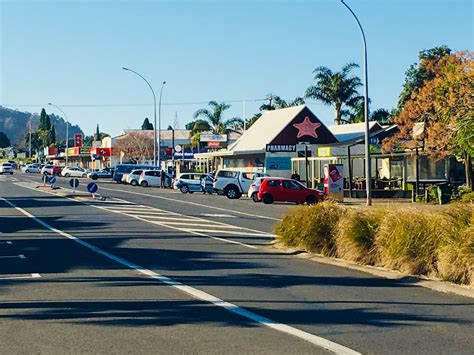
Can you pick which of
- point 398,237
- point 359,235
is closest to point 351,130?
point 359,235

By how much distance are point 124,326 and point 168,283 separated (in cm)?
316

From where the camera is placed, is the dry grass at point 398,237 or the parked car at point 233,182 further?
the parked car at point 233,182

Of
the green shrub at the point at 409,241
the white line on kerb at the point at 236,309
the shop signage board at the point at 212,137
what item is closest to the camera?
the white line on kerb at the point at 236,309

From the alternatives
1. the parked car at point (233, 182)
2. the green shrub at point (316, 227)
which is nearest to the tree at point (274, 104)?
the parked car at point (233, 182)

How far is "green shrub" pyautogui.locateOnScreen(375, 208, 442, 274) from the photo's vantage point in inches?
465

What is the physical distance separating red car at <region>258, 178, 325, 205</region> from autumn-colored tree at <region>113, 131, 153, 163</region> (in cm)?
6900

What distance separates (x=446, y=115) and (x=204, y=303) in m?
23.3

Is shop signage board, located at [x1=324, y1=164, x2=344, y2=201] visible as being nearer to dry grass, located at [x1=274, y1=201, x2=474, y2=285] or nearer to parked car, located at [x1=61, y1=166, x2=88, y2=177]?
dry grass, located at [x1=274, y1=201, x2=474, y2=285]

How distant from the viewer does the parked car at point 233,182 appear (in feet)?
142

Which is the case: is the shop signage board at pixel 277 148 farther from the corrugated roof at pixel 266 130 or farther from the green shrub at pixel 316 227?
the green shrub at pixel 316 227

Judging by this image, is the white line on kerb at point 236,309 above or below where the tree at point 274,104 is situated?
below

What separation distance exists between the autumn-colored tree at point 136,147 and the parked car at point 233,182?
62649 mm

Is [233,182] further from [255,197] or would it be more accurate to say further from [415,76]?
[415,76]

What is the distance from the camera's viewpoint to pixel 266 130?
64.2 m
